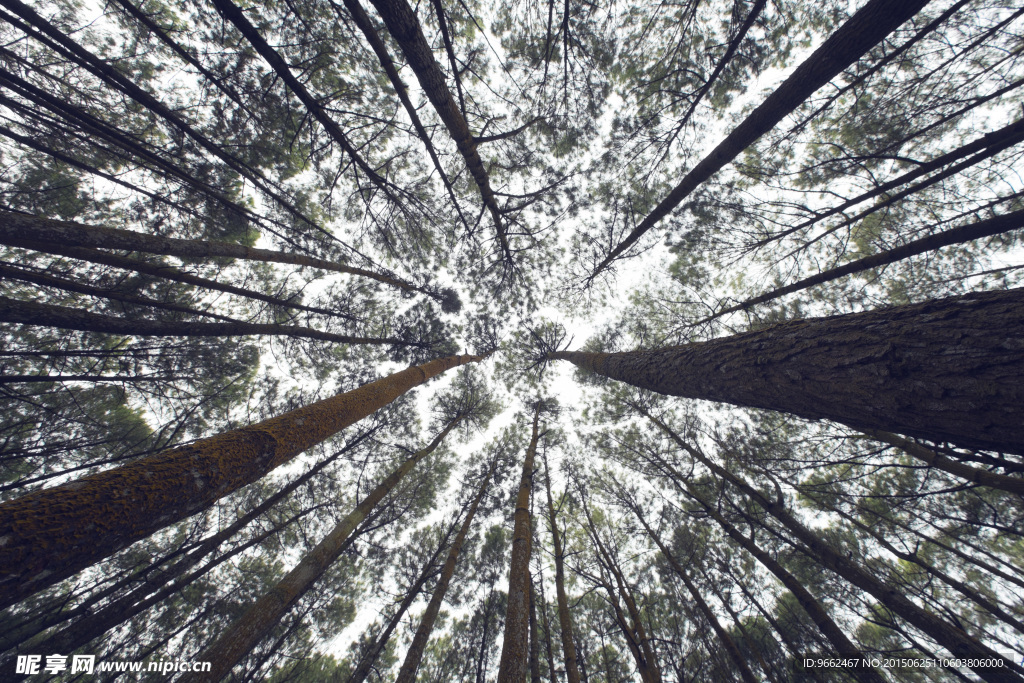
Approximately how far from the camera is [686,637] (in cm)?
695

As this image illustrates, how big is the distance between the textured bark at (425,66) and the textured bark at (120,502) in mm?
3385

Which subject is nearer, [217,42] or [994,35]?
[994,35]

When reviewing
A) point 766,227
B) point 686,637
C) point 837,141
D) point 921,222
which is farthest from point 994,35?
point 686,637

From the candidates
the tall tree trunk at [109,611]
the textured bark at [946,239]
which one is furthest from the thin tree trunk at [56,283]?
the textured bark at [946,239]

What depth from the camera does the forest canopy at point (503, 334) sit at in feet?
8.55

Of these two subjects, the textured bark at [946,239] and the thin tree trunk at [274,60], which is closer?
the thin tree trunk at [274,60]

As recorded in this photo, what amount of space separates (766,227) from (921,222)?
1812mm

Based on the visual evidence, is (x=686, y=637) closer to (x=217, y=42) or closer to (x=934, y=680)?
(x=934, y=680)

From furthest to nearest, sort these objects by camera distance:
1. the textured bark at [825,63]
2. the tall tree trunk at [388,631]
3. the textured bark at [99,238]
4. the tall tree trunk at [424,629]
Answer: the tall tree trunk at [388,631] < the tall tree trunk at [424,629] < the textured bark at [99,238] < the textured bark at [825,63]

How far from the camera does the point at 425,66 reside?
3037 mm

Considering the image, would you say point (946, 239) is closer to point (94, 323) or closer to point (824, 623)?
point (824, 623)

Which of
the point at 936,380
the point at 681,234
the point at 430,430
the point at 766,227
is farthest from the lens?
the point at 430,430

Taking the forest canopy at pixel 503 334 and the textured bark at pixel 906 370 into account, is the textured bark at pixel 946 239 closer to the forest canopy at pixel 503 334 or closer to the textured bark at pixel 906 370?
the forest canopy at pixel 503 334

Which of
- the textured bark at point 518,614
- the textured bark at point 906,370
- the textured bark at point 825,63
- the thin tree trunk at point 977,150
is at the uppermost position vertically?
the textured bark at point 825,63
